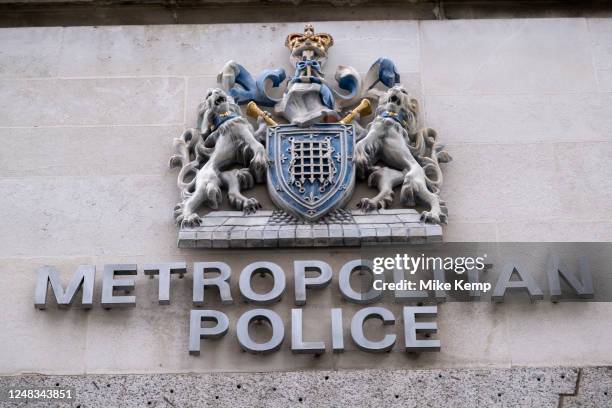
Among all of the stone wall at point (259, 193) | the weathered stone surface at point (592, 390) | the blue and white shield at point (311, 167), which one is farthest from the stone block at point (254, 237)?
the weathered stone surface at point (592, 390)

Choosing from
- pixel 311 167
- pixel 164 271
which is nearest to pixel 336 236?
pixel 311 167

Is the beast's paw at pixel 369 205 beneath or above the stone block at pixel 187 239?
above

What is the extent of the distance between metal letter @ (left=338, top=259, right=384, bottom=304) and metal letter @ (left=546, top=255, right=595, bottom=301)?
4.40ft

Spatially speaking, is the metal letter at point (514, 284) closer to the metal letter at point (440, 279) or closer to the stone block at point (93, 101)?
Result: the metal letter at point (440, 279)

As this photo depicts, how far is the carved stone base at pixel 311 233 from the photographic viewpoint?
33.2 feet

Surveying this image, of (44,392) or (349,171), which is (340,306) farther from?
(44,392)

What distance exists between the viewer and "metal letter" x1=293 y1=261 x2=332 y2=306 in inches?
390

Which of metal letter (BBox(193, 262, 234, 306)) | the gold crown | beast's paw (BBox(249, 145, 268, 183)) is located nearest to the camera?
metal letter (BBox(193, 262, 234, 306))

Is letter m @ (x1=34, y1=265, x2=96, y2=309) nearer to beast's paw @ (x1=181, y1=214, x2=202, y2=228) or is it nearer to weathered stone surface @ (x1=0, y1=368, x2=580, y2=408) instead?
weathered stone surface @ (x1=0, y1=368, x2=580, y2=408)

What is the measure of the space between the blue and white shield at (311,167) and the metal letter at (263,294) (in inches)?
21.2

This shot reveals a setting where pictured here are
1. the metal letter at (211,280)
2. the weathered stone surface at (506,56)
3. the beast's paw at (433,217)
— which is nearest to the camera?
the metal letter at (211,280)

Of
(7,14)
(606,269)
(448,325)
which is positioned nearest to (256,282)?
(448,325)

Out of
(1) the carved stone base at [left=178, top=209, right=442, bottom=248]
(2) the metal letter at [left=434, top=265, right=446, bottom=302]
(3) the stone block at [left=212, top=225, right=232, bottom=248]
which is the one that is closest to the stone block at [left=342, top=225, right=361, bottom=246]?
(1) the carved stone base at [left=178, top=209, right=442, bottom=248]

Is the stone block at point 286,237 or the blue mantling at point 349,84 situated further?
the blue mantling at point 349,84
